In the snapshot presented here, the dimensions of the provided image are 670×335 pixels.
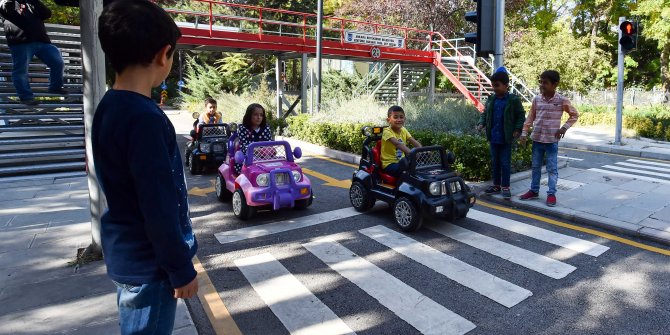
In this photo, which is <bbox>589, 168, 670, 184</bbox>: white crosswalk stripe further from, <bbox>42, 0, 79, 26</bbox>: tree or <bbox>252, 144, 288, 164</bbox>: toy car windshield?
<bbox>42, 0, 79, 26</bbox>: tree

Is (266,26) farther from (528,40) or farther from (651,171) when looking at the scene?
(651,171)

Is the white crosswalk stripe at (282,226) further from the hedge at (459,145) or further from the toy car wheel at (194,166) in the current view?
the toy car wheel at (194,166)

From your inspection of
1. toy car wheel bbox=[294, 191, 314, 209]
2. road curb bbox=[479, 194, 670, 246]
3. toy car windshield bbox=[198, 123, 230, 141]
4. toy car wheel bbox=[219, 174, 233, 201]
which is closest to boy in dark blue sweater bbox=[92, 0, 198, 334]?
toy car wheel bbox=[294, 191, 314, 209]

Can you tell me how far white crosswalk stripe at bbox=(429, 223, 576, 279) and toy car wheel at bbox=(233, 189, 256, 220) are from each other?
2486 millimetres

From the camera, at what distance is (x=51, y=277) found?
13.4 feet

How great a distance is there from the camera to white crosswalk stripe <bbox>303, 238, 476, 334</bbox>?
11.3ft

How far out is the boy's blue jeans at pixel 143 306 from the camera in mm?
1813

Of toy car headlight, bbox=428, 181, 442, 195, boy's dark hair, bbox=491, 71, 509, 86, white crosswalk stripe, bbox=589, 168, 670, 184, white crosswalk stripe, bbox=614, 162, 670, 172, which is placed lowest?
white crosswalk stripe, bbox=589, 168, 670, 184

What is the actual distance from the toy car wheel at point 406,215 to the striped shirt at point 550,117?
252 centimetres

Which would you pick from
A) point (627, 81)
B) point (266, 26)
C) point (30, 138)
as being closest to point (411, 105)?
point (30, 138)

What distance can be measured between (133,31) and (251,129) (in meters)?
5.02

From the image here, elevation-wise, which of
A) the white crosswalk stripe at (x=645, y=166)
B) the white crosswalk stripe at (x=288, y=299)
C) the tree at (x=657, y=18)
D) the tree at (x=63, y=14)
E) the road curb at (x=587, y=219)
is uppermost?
the tree at (x=657, y=18)

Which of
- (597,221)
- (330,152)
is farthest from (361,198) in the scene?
(330,152)

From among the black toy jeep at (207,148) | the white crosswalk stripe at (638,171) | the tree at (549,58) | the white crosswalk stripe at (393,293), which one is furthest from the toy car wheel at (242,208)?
the tree at (549,58)
